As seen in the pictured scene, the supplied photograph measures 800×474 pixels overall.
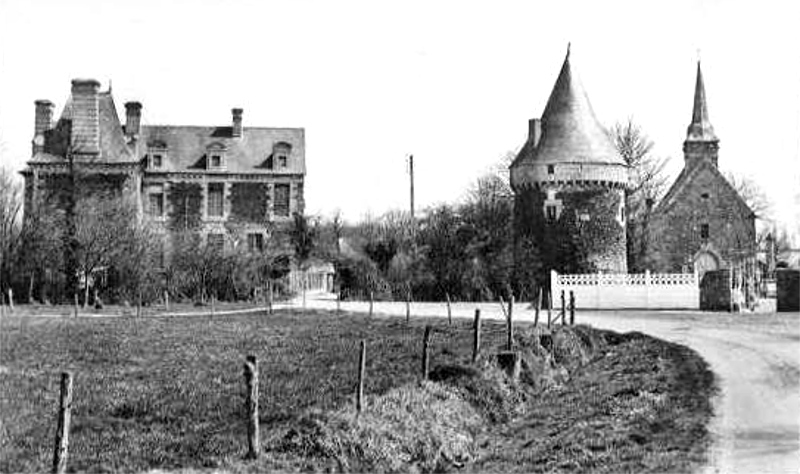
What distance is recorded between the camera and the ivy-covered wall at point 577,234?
170 ft

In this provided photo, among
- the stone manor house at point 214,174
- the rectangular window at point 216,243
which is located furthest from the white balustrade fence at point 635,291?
the stone manor house at point 214,174

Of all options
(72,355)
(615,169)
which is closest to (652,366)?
(72,355)

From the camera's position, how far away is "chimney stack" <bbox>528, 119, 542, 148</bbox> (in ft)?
177

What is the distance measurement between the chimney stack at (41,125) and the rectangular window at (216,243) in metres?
10.6

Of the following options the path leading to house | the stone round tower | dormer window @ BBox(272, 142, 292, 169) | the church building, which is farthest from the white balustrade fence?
dormer window @ BBox(272, 142, 292, 169)

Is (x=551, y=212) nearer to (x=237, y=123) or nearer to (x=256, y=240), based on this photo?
(x=256, y=240)

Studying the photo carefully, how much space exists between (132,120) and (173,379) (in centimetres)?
4559

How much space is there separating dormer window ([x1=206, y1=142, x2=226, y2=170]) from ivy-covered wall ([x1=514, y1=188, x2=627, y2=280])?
1848cm

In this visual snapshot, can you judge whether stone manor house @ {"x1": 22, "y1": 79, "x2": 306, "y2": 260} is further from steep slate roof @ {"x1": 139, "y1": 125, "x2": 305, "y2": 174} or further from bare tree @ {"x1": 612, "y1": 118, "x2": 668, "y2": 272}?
bare tree @ {"x1": 612, "y1": 118, "x2": 668, "y2": 272}

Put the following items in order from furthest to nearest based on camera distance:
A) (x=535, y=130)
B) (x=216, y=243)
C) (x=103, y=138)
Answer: (x=535, y=130), (x=103, y=138), (x=216, y=243)

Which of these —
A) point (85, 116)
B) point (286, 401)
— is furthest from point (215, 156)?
point (286, 401)

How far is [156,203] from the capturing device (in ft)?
190

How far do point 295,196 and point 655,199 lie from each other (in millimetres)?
25960

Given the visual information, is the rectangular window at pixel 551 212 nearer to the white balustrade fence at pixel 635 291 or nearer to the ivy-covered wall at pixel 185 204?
the white balustrade fence at pixel 635 291
